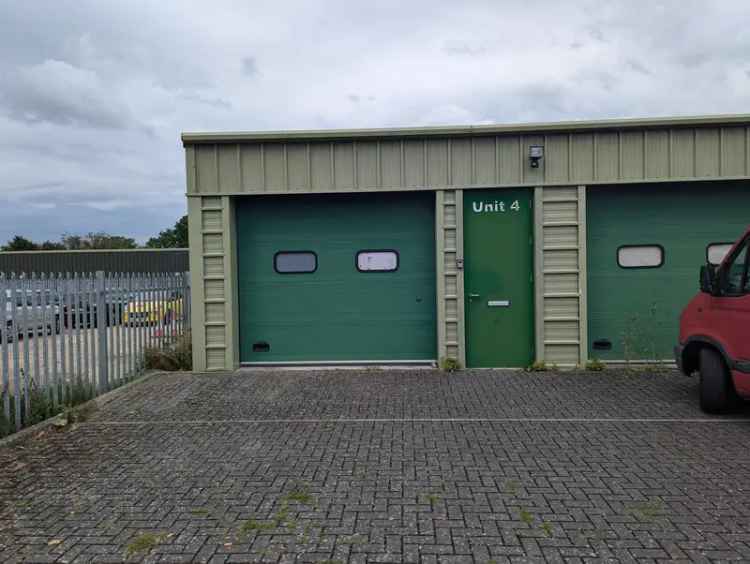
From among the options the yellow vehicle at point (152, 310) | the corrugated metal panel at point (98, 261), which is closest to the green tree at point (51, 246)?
the corrugated metal panel at point (98, 261)

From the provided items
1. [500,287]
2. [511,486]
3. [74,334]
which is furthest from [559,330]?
[74,334]

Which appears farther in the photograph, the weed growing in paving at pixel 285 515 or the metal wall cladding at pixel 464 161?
the metal wall cladding at pixel 464 161

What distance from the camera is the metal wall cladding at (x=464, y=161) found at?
802 centimetres

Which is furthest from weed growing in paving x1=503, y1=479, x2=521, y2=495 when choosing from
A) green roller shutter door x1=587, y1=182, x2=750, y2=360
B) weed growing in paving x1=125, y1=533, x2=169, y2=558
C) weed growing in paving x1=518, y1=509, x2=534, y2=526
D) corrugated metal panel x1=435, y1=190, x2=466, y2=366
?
green roller shutter door x1=587, y1=182, x2=750, y2=360

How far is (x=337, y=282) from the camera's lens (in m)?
8.69

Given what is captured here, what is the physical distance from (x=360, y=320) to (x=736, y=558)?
614 centimetres

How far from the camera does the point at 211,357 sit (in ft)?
27.8

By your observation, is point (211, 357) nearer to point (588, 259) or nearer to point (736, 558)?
point (588, 259)

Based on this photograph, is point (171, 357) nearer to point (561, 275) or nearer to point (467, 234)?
point (467, 234)

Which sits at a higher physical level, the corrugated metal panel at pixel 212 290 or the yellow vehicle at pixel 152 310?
the corrugated metal panel at pixel 212 290

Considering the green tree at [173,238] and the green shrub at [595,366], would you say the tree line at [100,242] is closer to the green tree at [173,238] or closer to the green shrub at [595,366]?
the green tree at [173,238]

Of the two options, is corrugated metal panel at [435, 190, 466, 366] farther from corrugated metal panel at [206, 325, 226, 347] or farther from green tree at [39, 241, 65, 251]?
green tree at [39, 241, 65, 251]

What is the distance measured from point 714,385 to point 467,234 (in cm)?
387

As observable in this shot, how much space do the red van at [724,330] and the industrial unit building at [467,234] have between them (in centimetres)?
225
